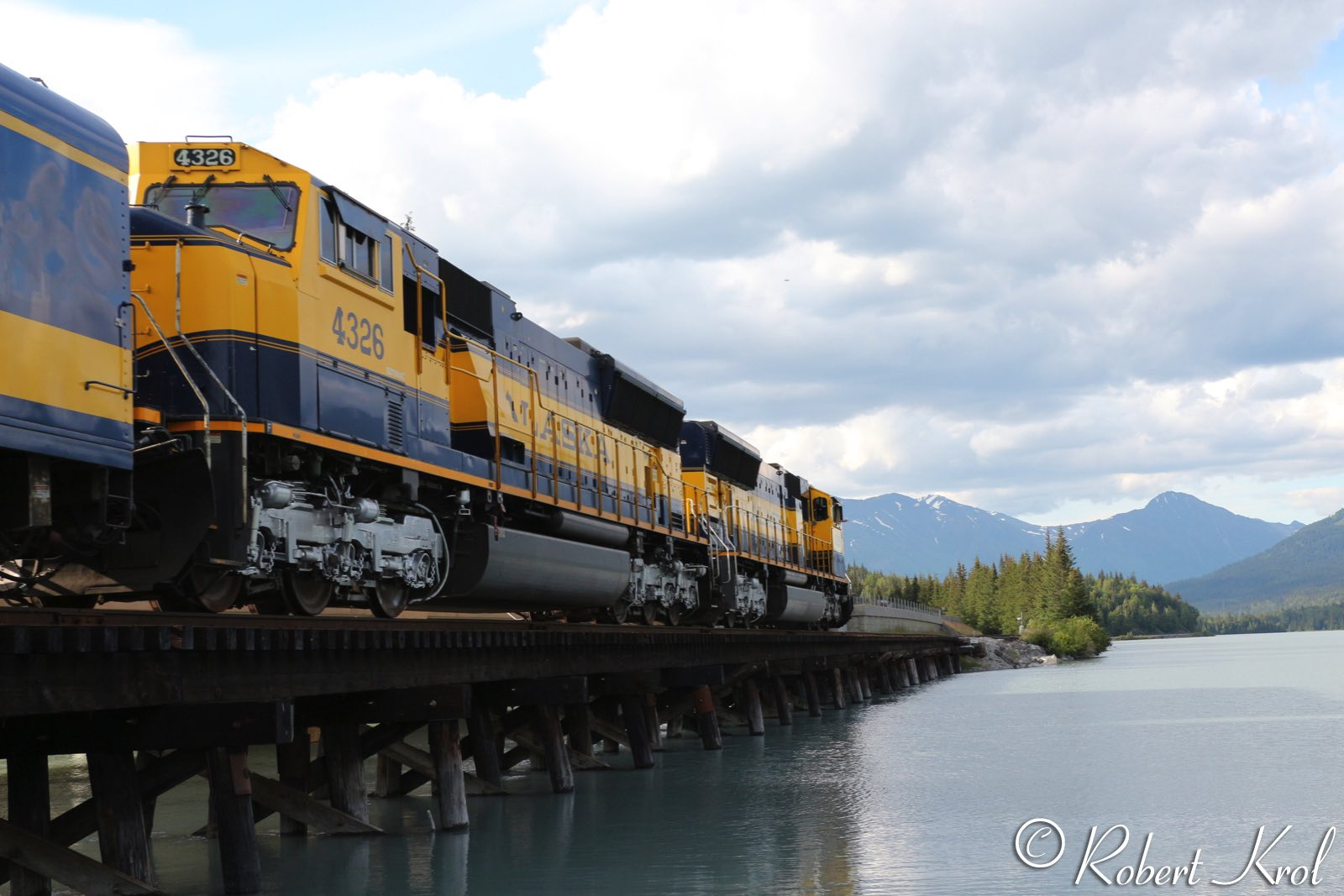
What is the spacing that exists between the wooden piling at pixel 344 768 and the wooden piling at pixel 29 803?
429 cm

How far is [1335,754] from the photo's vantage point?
86.5 feet

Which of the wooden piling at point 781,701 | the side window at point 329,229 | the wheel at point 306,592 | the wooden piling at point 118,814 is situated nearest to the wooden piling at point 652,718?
the wooden piling at point 781,701

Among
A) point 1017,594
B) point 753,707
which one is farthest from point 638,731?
point 1017,594

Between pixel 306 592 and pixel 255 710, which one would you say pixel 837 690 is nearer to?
pixel 306 592

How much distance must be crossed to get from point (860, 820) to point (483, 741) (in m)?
5.45

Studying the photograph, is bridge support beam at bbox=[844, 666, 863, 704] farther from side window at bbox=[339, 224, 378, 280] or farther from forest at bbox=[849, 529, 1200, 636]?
forest at bbox=[849, 529, 1200, 636]

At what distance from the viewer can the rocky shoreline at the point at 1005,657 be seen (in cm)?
8544

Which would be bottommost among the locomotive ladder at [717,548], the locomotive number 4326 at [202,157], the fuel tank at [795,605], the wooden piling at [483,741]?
the wooden piling at [483,741]

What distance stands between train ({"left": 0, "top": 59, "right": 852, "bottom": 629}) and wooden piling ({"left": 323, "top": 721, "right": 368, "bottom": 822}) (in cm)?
180

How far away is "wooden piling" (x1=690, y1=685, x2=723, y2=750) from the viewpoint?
2884 cm

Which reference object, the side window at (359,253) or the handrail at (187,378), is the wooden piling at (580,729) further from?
the handrail at (187,378)

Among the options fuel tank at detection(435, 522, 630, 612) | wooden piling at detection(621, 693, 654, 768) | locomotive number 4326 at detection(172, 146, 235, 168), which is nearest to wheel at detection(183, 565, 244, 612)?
locomotive number 4326 at detection(172, 146, 235, 168)

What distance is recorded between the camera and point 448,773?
17.1 metres

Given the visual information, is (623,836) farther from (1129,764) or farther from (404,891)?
(1129,764)
